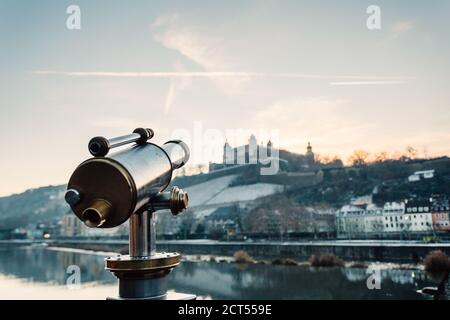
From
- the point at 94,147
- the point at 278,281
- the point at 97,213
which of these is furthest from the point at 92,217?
the point at 278,281

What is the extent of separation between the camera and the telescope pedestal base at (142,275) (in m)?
1.01

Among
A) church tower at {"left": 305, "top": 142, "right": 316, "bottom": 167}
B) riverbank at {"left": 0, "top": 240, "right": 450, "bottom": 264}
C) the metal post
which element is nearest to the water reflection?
riverbank at {"left": 0, "top": 240, "right": 450, "bottom": 264}

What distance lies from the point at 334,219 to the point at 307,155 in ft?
98.4

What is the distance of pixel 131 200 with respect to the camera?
3.19 feet

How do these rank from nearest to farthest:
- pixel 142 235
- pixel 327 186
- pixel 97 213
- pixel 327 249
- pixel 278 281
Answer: pixel 97 213, pixel 142 235, pixel 278 281, pixel 327 249, pixel 327 186

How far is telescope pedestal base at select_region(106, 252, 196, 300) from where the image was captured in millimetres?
1012

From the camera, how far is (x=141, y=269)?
3.31 feet

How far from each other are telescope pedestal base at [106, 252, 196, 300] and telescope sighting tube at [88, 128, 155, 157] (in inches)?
10.8

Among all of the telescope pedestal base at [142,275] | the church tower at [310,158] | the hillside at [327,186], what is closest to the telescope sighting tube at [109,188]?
the telescope pedestal base at [142,275]

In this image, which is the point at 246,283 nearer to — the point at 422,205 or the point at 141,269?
the point at 141,269

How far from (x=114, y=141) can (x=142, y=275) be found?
34cm

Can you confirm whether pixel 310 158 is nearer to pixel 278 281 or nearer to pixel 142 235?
pixel 278 281

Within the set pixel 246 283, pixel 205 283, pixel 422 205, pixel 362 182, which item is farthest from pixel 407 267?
pixel 362 182

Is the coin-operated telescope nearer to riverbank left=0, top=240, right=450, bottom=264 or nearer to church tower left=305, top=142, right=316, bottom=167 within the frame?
riverbank left=0, top=240, right=450, bottom=264
